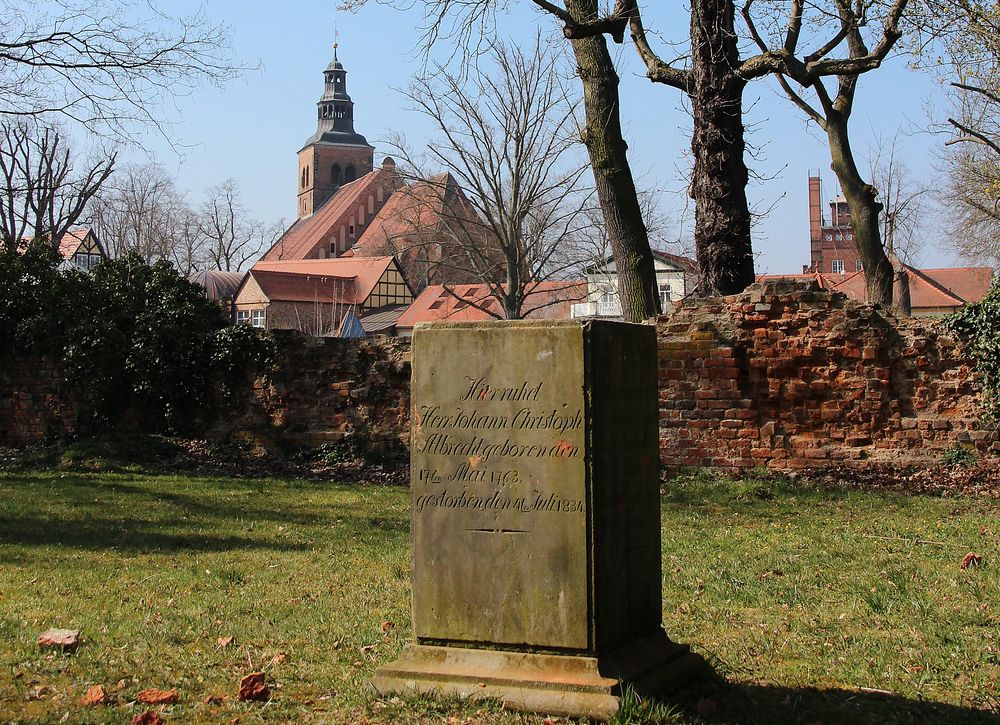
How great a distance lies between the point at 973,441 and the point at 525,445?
31.5ft

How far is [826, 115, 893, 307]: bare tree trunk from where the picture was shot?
17.8 meters

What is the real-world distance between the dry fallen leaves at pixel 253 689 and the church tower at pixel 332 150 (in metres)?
101

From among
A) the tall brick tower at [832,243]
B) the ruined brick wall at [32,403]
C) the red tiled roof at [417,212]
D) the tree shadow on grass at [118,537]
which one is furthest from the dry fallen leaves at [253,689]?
the tall brick tower at [832,243]

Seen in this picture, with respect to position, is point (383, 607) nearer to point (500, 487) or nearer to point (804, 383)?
point (500, 487)

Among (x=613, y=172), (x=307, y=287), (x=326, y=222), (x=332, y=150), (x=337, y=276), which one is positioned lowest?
(x=613, y=172)

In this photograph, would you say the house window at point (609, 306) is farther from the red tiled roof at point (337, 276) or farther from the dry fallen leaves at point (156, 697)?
the dry fallen leaves at point (156, 697)

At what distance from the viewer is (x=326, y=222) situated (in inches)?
3686

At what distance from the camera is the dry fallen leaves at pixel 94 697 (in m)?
4.29

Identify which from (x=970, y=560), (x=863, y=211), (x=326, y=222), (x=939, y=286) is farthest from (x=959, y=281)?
(x=970, y=560)

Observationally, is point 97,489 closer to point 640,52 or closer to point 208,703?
point 208,703

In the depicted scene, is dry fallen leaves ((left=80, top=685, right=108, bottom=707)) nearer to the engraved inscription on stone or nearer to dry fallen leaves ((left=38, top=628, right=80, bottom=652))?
dry fallen leaves ((left=38, top=628, right=80, bottom=652))

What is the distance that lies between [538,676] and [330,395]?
11.6 metres

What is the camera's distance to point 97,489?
11.7 meters

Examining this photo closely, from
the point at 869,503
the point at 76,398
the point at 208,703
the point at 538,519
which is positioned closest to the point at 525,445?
the point at 538,519
